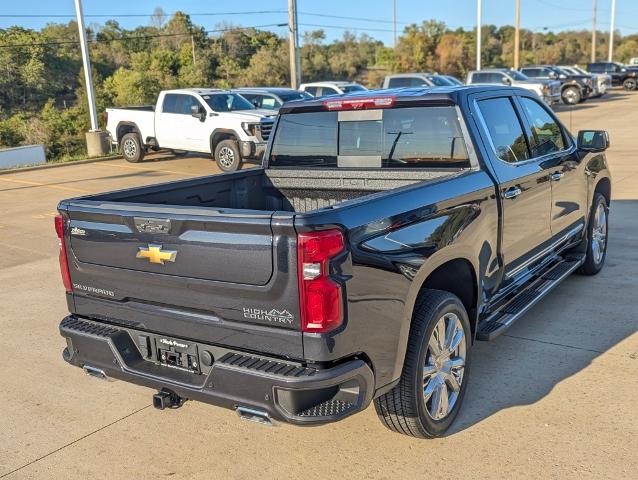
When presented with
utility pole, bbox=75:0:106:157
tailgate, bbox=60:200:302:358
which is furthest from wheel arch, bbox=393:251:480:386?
utility pole, bbox=75:0:106:157

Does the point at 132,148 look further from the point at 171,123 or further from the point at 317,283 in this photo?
the point at 317,283

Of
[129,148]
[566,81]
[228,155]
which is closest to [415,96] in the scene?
[228,155]

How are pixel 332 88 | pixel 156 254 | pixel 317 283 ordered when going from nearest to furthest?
pixel 317 283
pixel 156 254
pixel 332 88

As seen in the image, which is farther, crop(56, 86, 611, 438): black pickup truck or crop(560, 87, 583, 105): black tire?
crop(560, 87, 583, 105): black tire

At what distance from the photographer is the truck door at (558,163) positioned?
5156mm

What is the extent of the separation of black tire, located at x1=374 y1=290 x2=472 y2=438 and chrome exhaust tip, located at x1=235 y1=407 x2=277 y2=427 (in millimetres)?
742

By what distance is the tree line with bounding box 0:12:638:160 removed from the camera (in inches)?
1817

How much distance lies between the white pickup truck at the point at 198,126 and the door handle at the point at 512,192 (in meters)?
10.6

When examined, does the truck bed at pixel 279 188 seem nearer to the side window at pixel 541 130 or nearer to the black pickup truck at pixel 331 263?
the black pickup truck at pixel 331 263

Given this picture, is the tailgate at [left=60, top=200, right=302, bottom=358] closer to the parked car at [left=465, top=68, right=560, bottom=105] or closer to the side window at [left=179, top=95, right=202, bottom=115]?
the side window at [left=179, top=95, right=202, bottom=115]

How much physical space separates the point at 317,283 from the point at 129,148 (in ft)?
53.3

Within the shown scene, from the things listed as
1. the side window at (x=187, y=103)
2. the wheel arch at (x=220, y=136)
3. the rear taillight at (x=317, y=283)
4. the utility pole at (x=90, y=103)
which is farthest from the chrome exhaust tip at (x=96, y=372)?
the utility pole at (x=90, y=103)

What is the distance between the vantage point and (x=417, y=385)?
133 inches

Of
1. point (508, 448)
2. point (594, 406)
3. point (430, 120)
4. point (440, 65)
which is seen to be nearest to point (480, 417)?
point (508, 448)
